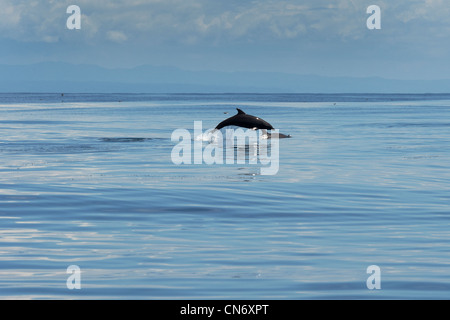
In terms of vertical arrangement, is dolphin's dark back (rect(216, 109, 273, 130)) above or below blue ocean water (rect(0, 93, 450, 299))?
above

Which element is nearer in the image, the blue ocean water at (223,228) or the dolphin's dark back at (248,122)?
the blue ocean water at (223,228)

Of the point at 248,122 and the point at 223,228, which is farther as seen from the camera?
the point at 248,122

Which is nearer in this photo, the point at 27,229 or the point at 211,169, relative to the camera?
the point at 27,229

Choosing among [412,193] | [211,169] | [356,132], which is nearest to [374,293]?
[412,193]

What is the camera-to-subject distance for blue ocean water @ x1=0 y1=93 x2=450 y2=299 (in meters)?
10.3

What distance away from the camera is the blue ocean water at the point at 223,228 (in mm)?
10328

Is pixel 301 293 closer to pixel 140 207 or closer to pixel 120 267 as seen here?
pixel 120 267

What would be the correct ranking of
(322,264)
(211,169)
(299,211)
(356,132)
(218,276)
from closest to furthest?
1. (218,276)
2. (322,264)
3. (299,211)
4. (211,169)
5. (356,132)

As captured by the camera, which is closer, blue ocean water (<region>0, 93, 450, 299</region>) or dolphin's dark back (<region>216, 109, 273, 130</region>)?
blue ocean water (<region>0, 93, 450, 299</region>)

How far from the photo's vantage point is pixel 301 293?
9867 millimetres

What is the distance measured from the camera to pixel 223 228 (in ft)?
47.8

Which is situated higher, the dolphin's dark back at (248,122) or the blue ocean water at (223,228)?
the dolphin's dark back at (248,122)

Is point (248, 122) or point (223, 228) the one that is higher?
point (248, 122)
